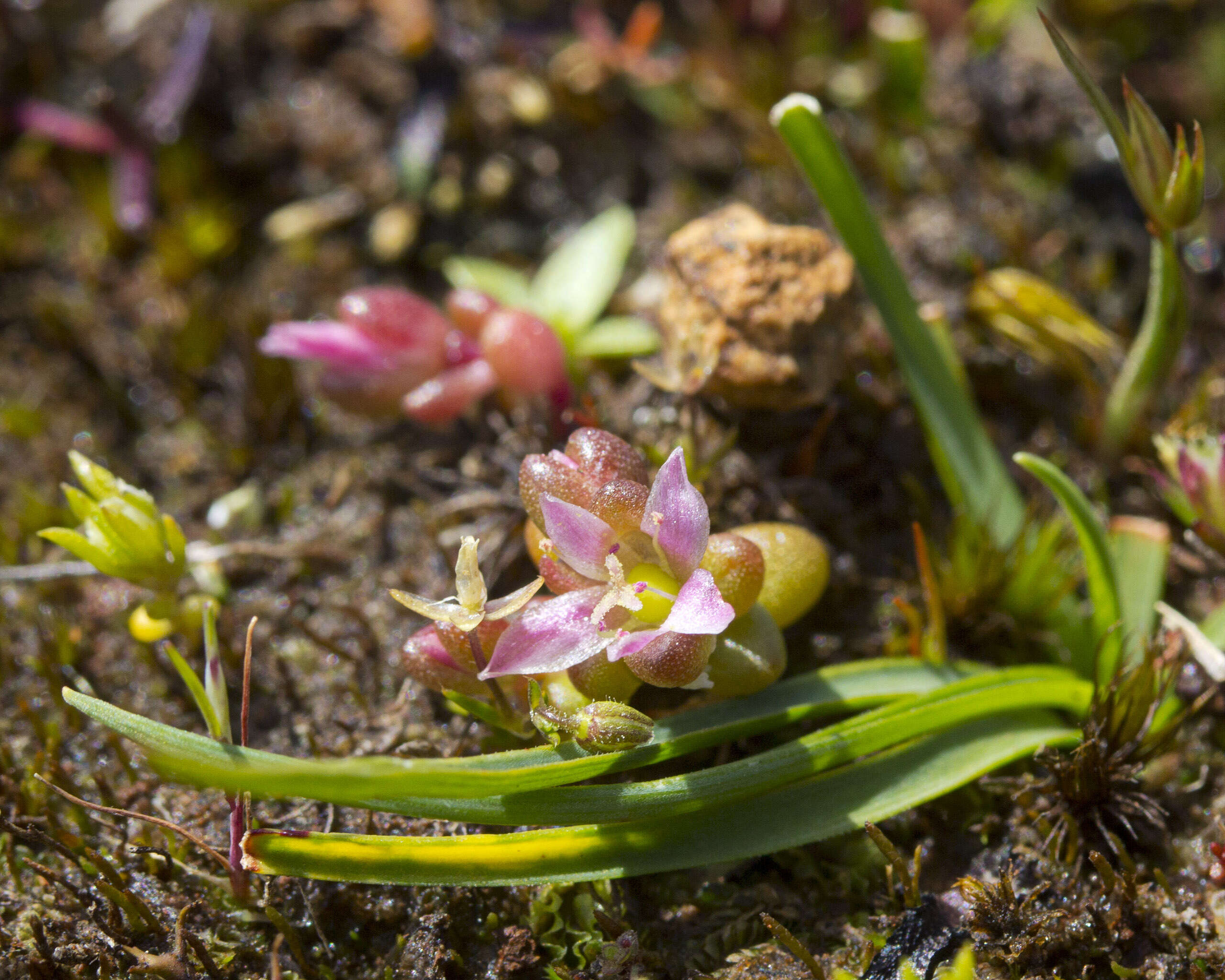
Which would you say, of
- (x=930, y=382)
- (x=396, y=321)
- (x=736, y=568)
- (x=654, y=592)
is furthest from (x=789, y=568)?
(x=396, y=321)

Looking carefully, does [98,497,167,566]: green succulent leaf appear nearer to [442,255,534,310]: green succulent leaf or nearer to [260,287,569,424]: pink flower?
[260,287,569,424]: pink flower

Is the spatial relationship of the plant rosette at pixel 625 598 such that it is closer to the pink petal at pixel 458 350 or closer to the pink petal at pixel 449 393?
the pink petal at pixel 449 393

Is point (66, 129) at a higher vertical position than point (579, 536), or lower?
higher

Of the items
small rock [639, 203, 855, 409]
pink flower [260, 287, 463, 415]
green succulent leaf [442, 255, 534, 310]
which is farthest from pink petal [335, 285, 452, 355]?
small rock [639, 203, 855, 409]

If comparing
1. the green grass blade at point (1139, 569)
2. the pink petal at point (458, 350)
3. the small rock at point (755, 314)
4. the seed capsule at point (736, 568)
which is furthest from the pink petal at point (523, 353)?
the green grass blade at point (1139, 569)

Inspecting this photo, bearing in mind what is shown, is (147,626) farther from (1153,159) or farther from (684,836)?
(1153,159)
